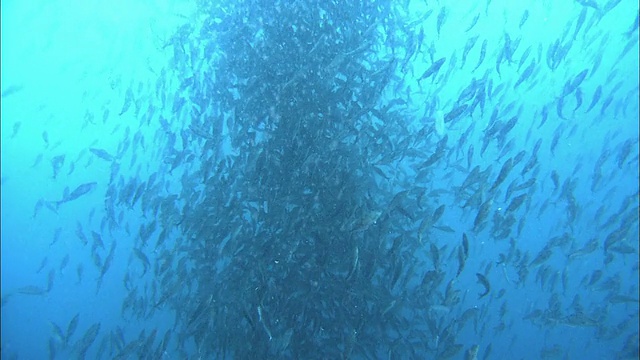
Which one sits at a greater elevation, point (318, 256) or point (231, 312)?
point (318, 256)

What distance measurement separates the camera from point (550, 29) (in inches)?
1304

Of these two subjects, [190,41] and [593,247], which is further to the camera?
[190,41]

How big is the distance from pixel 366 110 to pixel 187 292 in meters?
4.11

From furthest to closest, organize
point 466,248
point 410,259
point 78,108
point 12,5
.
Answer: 1. point 78,108
2. point 12,5
3. point 410,259
4. point 466,248

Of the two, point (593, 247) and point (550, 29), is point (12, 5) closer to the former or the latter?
point (593, 247)

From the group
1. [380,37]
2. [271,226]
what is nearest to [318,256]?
[271,226]

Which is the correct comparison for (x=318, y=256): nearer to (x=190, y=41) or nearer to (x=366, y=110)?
(x=366, y=110)

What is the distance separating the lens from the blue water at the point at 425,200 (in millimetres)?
6602

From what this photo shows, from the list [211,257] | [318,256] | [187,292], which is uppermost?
[318,256]

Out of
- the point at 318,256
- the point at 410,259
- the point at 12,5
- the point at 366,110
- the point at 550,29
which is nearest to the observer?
the point at 318,256

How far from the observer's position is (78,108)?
1023 inches

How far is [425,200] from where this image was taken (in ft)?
22.5

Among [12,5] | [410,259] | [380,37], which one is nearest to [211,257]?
[410,259]

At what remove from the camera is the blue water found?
6602 millimetres
